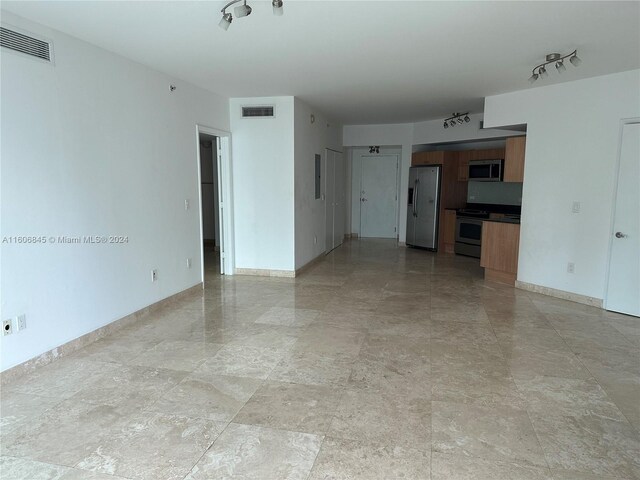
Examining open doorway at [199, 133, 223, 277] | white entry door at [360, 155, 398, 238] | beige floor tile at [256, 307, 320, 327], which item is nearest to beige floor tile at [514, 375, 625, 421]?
beige floor tile at [256, 307, 320, 327]

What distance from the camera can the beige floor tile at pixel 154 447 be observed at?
1.97 metres

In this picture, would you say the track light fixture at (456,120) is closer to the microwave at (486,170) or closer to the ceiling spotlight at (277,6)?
the microwave at (486,170)

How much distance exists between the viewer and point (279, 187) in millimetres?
5836

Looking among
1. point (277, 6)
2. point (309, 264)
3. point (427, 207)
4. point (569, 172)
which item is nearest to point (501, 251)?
point (569, 172)

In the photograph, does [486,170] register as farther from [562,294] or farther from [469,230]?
[562,294]

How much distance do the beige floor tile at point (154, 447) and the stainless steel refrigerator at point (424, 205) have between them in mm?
6800

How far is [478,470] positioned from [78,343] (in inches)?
124

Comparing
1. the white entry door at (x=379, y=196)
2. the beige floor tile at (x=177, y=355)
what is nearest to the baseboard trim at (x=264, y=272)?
the beige floor tile at (x=177, y=355)

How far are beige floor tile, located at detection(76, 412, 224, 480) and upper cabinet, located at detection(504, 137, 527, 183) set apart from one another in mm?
4951

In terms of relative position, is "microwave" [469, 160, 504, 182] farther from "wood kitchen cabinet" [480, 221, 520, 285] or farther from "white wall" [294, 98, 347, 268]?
"white wall" [294, 98, 347, 268]

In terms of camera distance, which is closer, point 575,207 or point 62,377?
point 62,377

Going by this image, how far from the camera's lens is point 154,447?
2133 mm

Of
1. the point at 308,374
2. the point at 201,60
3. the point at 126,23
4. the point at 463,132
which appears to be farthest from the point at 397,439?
the point at 463,132

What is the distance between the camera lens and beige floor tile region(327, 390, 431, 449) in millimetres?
2215
